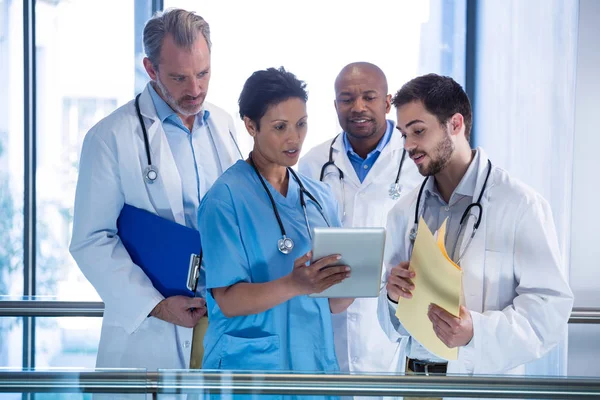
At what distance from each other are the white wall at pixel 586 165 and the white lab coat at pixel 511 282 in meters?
1.57

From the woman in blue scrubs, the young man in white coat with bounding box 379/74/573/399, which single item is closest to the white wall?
the young man in white coat with bounding box 379/74/573/399

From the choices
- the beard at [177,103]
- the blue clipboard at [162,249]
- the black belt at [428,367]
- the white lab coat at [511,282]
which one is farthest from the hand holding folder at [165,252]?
the white lab coat at [511,282]

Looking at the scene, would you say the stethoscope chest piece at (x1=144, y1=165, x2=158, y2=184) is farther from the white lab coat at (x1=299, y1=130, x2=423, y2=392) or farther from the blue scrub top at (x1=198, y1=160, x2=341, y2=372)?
the white lab coat at (x1=299, y1=130, x2=423, y2=392)

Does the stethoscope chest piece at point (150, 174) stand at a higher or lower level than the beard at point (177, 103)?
lower

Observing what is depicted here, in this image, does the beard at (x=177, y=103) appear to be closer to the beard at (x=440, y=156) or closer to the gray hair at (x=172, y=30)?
the gray hair at (x=172, y=30)

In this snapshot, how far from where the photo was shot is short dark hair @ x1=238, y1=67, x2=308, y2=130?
5.55 feet

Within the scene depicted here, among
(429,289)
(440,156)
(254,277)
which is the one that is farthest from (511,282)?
(254,277)

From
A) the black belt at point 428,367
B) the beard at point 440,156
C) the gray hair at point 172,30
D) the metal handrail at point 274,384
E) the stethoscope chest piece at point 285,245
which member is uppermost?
the gray hair at point 172,30

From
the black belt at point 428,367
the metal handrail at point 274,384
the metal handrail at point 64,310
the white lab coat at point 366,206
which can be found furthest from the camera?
the white lab coat at point 366,206

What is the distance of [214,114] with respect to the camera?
2135 mm

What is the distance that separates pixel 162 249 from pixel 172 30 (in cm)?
62

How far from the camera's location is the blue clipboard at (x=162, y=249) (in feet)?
5.90

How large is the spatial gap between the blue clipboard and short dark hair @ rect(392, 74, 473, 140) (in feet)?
2.13

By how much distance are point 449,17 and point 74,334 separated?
8.10 ft
